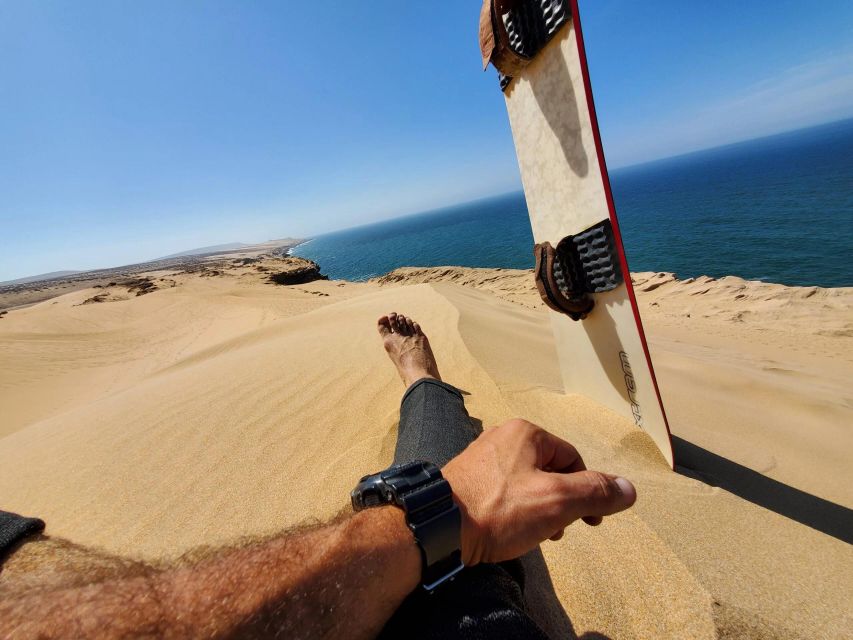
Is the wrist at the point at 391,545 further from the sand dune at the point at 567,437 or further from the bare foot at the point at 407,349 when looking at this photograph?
the bare foot at the point at 407,349

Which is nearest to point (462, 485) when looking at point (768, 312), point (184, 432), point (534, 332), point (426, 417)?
point (426, 417)

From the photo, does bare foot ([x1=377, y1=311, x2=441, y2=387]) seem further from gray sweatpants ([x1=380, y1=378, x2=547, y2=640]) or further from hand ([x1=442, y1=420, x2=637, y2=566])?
gray sweatpants ([x1=380, y1=378, x2=547, y2=640])

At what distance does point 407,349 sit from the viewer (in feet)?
9.18

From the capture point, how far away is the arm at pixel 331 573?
57cm

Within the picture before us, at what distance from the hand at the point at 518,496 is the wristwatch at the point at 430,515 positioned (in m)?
0.05

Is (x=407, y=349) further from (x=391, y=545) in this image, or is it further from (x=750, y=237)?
(x=750, y=237)

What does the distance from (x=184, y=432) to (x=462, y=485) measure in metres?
2.29

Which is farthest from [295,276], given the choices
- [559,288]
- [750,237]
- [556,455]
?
[750,237]

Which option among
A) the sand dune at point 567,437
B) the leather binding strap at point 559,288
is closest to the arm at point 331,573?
the sand dune at point 567,437

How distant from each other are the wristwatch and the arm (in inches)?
1.0

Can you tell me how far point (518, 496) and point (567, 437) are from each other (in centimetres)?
118

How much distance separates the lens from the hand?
33.8 inches

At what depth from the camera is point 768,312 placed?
21.4 feet

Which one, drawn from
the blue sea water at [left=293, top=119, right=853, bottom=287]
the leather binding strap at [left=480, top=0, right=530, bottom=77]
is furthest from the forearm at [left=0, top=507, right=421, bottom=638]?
the blue sea water at [left=293, top=119, right=853, bottom=287]
